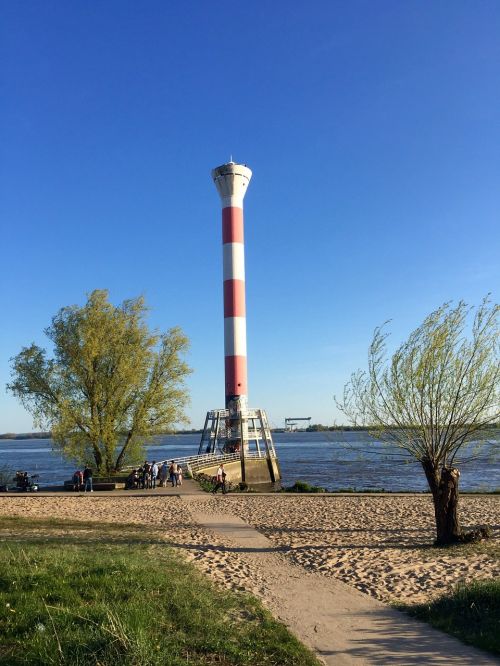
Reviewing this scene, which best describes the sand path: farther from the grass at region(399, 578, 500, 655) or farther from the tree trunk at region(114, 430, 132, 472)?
the tree trunk at region(114, 430, 132, 472)

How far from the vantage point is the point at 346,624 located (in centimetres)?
775

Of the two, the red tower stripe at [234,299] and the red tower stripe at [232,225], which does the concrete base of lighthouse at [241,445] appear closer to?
the red tower stripe at [234,299]

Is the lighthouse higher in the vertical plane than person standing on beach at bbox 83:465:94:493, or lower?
higher

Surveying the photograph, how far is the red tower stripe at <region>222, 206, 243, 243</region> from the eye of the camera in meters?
43.7

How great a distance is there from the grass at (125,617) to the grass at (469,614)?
6.76 feet

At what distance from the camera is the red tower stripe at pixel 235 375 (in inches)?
1670

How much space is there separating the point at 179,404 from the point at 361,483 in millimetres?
13714

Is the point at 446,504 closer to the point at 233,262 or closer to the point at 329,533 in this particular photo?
the point at 329,533

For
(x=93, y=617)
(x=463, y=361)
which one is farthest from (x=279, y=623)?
(x=463, y=361)

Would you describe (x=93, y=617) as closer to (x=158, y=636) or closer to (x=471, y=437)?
(x=158, y=636)

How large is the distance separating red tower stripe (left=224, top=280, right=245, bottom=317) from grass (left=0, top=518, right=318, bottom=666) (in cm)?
3202

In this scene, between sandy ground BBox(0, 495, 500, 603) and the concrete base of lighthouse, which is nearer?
sandy ground BBox(0, 495, 500, 603)

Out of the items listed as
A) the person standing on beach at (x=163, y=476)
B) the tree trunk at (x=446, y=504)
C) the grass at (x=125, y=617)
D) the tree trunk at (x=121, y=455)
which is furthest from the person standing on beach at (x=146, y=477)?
the grass at (x=125, y=617)

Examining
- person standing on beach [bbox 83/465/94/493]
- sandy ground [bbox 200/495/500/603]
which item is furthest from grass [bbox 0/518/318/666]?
person standing on beach [bbox 83/465/94/493]
